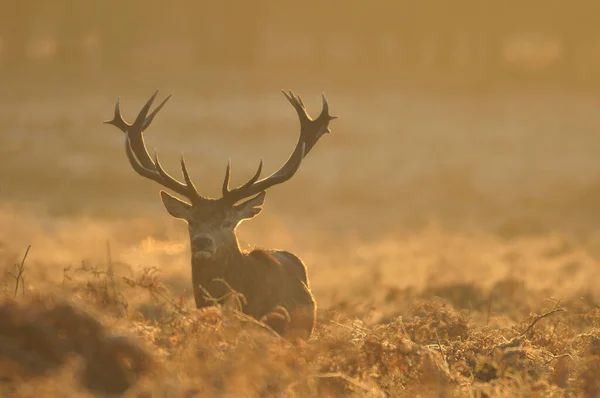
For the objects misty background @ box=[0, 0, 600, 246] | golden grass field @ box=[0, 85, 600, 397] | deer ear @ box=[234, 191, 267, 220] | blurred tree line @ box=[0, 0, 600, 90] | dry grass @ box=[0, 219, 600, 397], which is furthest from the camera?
blurred tree line @ box=[0, 0, 600, 90]

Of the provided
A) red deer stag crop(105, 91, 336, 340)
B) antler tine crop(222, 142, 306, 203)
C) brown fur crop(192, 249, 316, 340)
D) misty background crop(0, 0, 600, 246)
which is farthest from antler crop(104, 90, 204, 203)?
misty background crop(0, 0, 600, 246)

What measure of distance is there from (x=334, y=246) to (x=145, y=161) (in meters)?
18.5

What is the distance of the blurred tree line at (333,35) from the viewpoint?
3159 inches

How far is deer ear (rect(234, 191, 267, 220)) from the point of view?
13.0 meters

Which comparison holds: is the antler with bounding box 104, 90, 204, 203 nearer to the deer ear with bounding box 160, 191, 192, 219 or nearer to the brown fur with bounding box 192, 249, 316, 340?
the deer ear with bounding box 160, 191, 192, 219

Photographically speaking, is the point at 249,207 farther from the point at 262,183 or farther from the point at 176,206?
the point at 176,206

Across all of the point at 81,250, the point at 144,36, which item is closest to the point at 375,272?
the point at 81,250

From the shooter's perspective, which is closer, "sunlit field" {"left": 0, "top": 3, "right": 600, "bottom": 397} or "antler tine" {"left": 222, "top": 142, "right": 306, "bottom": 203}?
"sunlit field" {"left": 0, "top": 3, "right": 600, "bottom": 397}

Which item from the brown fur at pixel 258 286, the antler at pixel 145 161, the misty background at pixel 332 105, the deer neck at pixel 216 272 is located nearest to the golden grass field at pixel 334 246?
the misty background at pixel 332 105

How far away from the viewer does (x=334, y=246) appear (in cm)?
3183

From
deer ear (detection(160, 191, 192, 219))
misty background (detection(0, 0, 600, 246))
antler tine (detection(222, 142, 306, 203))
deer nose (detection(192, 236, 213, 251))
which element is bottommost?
deer nose (detection(192, 236, 213, 251))

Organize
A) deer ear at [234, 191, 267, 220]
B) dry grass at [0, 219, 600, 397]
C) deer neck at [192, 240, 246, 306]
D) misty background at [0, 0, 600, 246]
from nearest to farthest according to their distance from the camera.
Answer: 1. dry grass at [0, 219, 600, 397]
2. deer neck at [192, 240, 246, 306]
3. deer ear at [234, 191, 267, 220]
4. misty background at [0, 0, 600, 246]

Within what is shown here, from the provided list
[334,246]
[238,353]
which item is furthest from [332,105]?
[238,353]

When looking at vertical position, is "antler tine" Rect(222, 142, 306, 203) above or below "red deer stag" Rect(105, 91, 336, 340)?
above
